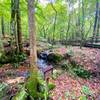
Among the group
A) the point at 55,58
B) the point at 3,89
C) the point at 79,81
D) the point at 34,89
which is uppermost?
the point at 55,58

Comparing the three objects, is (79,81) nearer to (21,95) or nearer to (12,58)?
(12,58)

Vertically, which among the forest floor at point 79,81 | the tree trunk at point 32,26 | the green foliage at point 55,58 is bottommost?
the forest floor at point 79,81

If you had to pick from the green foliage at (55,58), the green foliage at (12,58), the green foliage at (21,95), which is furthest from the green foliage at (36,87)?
the green foliage at (55,58)

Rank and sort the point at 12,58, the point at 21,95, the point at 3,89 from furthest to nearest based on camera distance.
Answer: the point at 12,58
the point at 3,89
the point at 21,95

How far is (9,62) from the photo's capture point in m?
12.0

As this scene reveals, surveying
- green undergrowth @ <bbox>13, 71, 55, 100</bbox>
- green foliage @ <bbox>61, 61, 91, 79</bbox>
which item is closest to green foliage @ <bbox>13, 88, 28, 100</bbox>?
green undergrowth @ <bbox>13, 71, 55, 100</bbox>

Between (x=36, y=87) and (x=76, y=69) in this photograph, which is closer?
(x=36, y=87)

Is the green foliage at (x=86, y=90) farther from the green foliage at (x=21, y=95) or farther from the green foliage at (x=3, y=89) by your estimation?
the green foliage at (x=3, y=89)

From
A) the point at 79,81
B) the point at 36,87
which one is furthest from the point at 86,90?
the point at 36,87

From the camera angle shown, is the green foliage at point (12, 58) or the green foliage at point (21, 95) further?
the green foliage at point (12, 58)

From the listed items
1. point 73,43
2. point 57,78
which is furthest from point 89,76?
point 73,43

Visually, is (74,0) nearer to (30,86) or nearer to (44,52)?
(44,52)

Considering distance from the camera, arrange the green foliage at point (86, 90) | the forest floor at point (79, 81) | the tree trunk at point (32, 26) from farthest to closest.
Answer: the green foliage at point (86, 90) → the forest floor at point (79, 81) → the tree trunk at point (32, 26)

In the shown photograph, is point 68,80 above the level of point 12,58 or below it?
below
